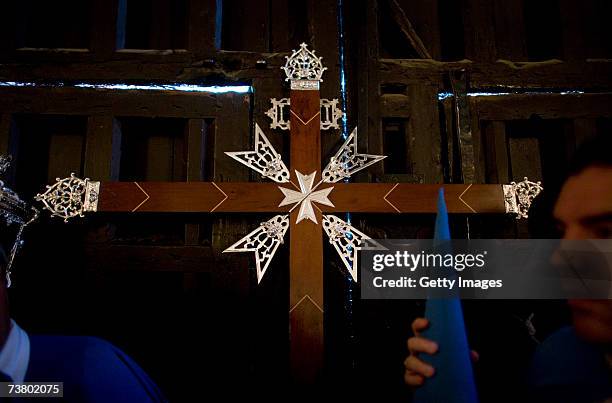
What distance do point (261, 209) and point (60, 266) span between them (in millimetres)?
823

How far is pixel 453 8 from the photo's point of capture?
2137 millimetres

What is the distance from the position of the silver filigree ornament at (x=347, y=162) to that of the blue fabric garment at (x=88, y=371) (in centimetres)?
96

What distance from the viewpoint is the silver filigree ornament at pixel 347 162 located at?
69.5 inches

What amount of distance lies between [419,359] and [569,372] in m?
0.42

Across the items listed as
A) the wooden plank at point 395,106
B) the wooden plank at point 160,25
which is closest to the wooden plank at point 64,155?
the wooden plank at point 160,25

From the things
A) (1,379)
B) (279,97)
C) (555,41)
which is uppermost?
(555,41)

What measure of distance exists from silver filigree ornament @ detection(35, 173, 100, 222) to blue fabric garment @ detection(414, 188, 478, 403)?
1314 millimetres

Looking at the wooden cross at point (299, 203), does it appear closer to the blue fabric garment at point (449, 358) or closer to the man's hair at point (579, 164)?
the man's hair at point (579, 164)

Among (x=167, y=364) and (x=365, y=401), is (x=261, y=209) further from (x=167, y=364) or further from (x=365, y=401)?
(x=365, y=401)

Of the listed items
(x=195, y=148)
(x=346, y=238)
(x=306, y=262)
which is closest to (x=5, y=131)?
(x=195, y=148)

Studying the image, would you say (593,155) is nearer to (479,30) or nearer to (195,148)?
(479,30)

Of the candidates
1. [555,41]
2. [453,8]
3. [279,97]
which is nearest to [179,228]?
[279,97]

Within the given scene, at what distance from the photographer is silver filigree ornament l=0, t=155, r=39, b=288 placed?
4.99 ft

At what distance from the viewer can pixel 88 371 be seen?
1.26 meters
